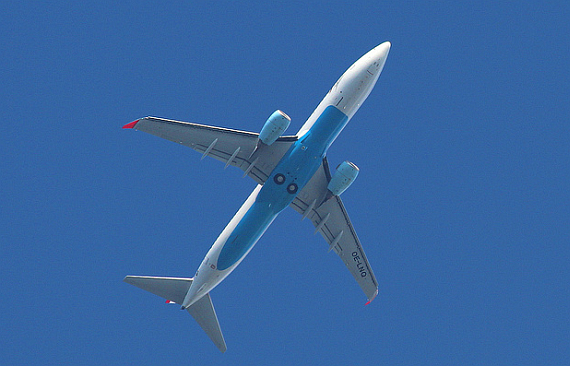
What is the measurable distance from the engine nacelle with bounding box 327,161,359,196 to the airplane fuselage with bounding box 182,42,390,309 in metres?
2.25

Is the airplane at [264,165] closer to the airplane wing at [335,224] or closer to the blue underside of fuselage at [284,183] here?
the blue underside of fuselage at [284,183]

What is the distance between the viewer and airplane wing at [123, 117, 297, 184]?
55053 millimetres

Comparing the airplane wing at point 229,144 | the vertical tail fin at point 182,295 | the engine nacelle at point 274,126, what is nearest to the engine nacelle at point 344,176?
the airplane wing at point 229,144

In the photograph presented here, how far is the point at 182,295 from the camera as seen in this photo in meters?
58.4

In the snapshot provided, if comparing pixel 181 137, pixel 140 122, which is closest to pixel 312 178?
pixel 181 137

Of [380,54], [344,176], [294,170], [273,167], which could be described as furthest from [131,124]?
[380,54]

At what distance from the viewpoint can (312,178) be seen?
58.8m

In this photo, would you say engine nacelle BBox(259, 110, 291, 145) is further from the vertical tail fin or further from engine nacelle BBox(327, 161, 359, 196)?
the vertical tail fin

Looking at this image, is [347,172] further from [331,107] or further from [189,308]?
[189,308]

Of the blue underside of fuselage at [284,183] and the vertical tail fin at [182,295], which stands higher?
the blue underside of fuselage at [284,183]

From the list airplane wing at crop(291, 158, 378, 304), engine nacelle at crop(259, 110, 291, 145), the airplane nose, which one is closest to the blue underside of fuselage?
engine nacelle at crop(259, 110, 291, 145)

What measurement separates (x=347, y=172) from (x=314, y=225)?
723cm

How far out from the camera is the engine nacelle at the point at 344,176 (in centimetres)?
5628

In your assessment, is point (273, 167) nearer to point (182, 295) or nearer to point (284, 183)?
point (284, 183)
